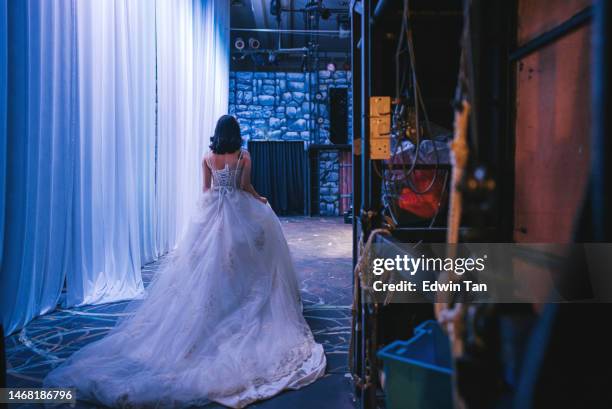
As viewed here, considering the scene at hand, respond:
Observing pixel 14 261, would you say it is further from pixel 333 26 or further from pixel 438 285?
pixel 333 26

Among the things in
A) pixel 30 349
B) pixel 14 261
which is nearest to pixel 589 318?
pixel 30 349

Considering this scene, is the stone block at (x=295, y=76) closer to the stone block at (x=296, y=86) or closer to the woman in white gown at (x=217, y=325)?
the stone block at (x=296, y=86)

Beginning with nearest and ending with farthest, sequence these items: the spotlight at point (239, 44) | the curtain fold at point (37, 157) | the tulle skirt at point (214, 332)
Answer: the tulle skirt at point (214, 332)
the curtain fold at point (37, 157)
the spotlight at point (239, 44)

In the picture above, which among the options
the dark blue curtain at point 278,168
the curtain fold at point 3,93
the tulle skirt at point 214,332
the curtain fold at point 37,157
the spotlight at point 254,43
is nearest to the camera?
the tulle skirt at point 214,332

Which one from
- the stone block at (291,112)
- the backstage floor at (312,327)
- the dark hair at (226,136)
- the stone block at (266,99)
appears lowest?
the backstage floor at (312,327)

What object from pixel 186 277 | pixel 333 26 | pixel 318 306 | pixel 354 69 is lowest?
pixel 318 306

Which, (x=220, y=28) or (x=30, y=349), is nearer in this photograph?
(x=30, y=349)

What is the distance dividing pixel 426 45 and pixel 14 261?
327cm

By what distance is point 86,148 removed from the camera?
3891 mm

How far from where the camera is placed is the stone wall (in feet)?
38.5

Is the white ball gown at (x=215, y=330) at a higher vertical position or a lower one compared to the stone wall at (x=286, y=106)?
lower

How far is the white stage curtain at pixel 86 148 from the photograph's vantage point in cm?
302

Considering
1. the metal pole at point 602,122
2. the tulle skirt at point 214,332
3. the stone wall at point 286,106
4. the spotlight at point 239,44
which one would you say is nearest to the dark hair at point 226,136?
→ the tulle skirt at point 214,332

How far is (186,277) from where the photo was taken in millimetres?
3000
